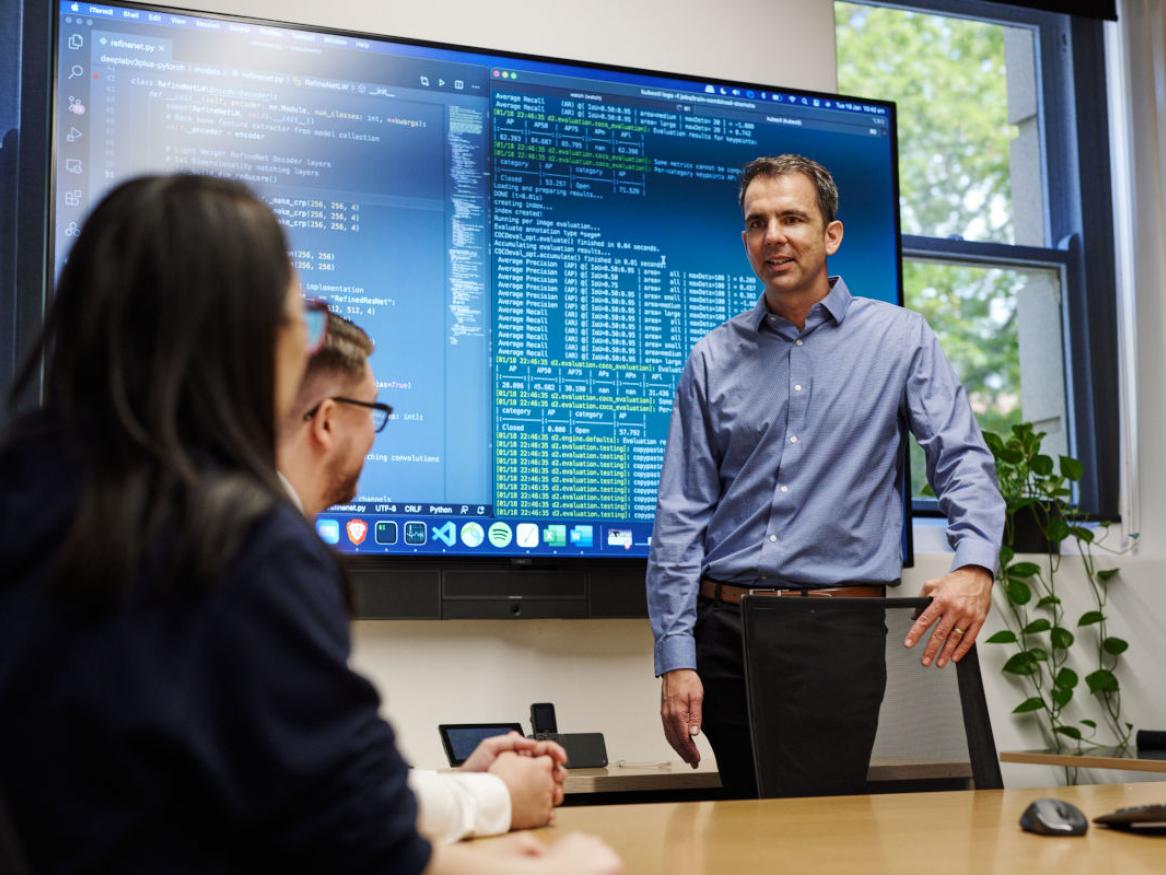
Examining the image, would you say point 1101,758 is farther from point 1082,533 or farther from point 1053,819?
point 1053,819

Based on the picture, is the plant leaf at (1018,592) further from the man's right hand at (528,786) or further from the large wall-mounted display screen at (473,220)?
the man's right hand at (528,786)

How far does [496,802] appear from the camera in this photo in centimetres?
133

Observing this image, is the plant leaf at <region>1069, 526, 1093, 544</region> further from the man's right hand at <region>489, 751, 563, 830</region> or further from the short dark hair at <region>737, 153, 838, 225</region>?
the man's right hand at <region>489, 751, 563, 830</region>

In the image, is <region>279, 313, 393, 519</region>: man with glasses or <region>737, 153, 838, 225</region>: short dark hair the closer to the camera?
<region>279, 313, 393, 519</region>: man with glasses

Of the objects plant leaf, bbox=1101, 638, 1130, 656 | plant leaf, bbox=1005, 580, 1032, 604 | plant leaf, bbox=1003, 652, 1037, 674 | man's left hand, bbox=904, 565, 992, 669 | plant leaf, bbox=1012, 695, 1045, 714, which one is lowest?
plant leaf, bbox=1012, 695, 1045, 714

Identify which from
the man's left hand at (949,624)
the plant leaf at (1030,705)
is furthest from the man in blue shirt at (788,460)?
the plant leaf at (1030,705)

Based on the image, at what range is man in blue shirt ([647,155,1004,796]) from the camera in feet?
8.34

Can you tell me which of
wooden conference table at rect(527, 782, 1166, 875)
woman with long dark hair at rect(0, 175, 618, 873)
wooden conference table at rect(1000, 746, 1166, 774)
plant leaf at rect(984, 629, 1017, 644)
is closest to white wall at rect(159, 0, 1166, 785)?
plant leaf at rect(984, 629, 1017, 644)

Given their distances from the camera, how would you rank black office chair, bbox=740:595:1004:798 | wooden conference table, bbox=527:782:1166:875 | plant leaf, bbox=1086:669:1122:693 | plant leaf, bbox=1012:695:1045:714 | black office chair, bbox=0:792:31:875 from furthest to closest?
plant leaf, bbox=1086:669:1122:693 < plant leaf, bbox=1012:695:1045:714 < black office chair, bbox=740:595:1004:798 < wooden conference table, bbox=527:782:1166:875 < black office chair, bbox=0:792:31:875

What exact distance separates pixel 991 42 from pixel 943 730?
3099 millimetres

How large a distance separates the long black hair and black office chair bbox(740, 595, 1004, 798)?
1.29m

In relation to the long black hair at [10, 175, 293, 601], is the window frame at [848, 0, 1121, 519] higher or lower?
higher

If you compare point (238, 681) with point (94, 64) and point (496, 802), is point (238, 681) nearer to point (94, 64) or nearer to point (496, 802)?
point (496, 802)

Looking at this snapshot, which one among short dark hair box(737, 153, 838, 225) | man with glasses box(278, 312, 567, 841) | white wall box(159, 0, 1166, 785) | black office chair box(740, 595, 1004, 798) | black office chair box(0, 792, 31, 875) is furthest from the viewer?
white wall box(159, 0, 1166, 785)
